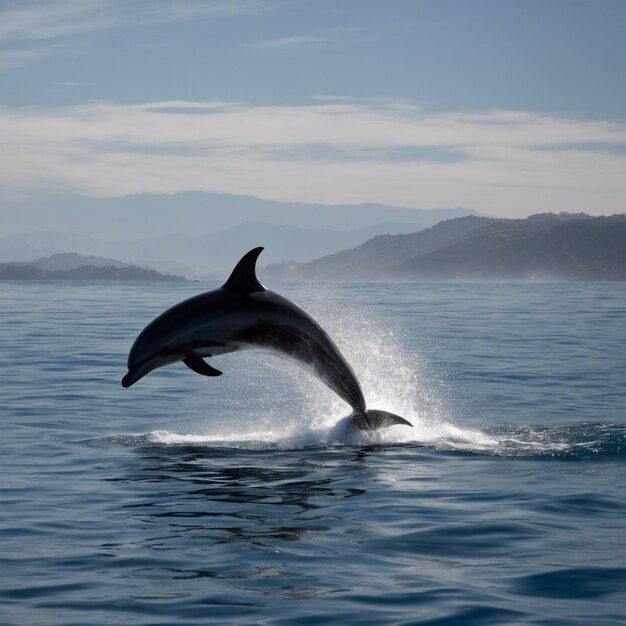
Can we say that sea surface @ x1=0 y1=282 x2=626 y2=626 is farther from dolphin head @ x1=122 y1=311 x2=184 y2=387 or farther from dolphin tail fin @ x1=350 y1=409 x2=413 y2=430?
dolphin head @ x1=122 y1=311 x2=184 y2=387

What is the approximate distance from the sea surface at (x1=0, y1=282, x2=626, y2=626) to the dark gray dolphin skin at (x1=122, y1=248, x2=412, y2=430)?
1300 mm

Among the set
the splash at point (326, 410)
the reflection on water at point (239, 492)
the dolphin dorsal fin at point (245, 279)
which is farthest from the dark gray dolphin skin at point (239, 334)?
the splash at point (326, 410)

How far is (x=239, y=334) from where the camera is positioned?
15.8 metres

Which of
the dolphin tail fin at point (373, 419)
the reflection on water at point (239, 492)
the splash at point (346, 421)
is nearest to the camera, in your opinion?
the reflection on water at point (239, 492)

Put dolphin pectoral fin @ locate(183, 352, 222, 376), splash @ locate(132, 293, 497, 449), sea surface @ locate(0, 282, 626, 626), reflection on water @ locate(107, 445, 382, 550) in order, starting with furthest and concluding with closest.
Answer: splash @ locate(132, 293, 497, 449) → dolphin pectoral fin @ locate(183, 352, 222, 376) → reflection on water @ locate(107, 445, 382, 550) → sea surface @ locate(0, 282, 626, 626)

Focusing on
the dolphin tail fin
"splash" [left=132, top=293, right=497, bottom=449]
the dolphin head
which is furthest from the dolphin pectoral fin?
the dolphin tail fin

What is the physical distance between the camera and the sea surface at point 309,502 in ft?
29.9

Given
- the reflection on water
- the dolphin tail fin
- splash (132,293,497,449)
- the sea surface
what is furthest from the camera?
splash (132,293,497,449)

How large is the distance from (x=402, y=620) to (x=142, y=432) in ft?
35.4

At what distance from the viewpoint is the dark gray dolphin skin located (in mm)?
15430

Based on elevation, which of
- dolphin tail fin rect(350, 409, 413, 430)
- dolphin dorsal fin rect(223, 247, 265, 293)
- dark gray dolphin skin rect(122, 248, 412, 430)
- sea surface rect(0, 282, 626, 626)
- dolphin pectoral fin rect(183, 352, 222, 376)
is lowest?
sea surface rect(0, 282, 626, 626)

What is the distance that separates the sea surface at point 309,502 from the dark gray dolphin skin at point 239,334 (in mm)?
1300

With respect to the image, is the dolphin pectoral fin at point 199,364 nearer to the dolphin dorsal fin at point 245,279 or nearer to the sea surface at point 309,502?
the dolphin dorsal fin at point 245,279

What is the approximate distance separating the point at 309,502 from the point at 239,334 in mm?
3712
